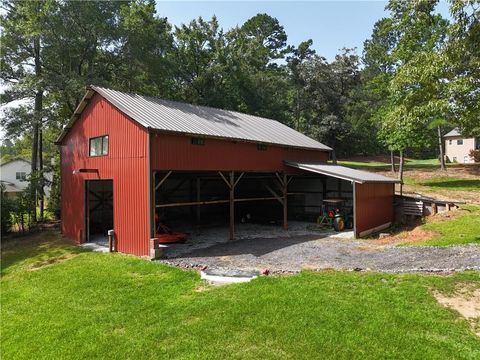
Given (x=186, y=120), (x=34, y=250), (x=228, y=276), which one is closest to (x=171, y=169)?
(x=186, y=120)

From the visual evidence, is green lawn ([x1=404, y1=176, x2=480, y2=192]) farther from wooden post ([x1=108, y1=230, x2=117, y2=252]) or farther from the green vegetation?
wooden post ([x1=108, y1=230, x2=117, y2=252])

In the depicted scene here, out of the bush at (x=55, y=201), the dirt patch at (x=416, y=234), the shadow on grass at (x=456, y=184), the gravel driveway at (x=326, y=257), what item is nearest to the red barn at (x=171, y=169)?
the dirt patch at (x=416, y=234)

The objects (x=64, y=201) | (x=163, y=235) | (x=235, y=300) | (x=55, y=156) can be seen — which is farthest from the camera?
(x=55, y=156)

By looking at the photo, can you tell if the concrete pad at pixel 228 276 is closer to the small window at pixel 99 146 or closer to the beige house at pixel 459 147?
the small window at pixel 99 146

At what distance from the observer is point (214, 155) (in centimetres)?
1530

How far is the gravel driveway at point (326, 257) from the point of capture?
10266mm

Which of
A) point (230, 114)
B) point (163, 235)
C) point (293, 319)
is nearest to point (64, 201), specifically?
point (163, 235)

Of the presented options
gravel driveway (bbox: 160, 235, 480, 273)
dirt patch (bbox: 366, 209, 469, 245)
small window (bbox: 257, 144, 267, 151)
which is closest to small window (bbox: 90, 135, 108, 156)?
gravel driveway (bbox: 160, 235, 480, 273)

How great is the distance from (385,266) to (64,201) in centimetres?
1568

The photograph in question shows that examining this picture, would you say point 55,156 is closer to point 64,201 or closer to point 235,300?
point 64,201

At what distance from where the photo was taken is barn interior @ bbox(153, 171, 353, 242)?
67.6 ft

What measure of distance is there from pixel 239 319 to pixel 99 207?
45.5ft

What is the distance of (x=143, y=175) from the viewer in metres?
13.2

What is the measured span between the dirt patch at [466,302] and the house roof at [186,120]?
9.85 metres
